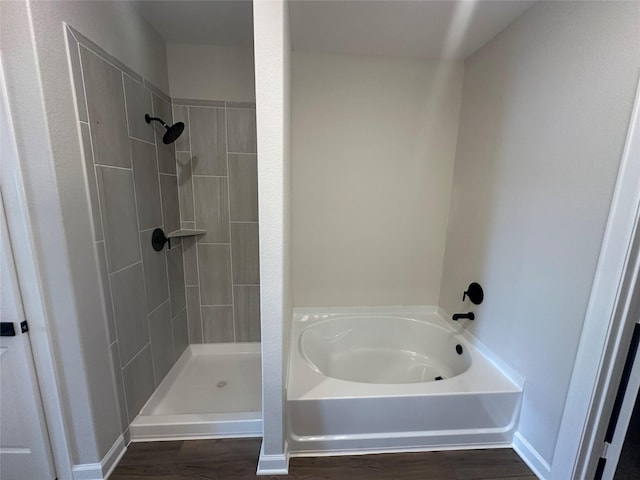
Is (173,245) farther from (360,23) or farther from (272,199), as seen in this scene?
(360,23)

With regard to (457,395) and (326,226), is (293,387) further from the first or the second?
(326,226)

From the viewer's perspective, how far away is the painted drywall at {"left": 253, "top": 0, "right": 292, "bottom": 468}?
96cm

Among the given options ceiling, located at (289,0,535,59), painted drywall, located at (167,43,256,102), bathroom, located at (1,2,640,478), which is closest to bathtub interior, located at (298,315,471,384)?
bathroom, located at (1,2,640,478)

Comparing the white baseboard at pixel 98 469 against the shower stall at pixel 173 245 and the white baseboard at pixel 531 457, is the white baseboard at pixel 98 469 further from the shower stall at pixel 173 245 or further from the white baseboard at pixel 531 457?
the white baseboard at pixel 531 457

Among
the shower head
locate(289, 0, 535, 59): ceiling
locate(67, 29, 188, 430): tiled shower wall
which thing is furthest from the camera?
the shower head

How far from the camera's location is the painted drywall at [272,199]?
37.7 inches

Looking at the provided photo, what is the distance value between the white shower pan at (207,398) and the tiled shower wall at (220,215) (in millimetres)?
146

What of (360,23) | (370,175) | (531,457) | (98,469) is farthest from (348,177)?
(98,469)

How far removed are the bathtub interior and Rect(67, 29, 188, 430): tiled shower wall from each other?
101 centimetres

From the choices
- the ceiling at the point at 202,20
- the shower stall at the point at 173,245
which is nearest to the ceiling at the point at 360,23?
the ceiling at the point at 202,20

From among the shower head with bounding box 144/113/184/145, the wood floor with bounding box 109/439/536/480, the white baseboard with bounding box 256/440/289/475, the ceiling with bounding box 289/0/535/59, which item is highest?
the ceiling with bounding box 289/0/535/59

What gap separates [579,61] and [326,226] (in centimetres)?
163

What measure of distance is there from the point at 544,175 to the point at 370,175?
42.8 inches

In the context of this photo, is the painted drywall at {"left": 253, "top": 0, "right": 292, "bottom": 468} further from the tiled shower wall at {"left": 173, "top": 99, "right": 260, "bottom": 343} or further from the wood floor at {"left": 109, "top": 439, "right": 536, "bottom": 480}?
the tiled shower wall at {"left": 173, "top": 99, "right": 260, "bottom": 343}
